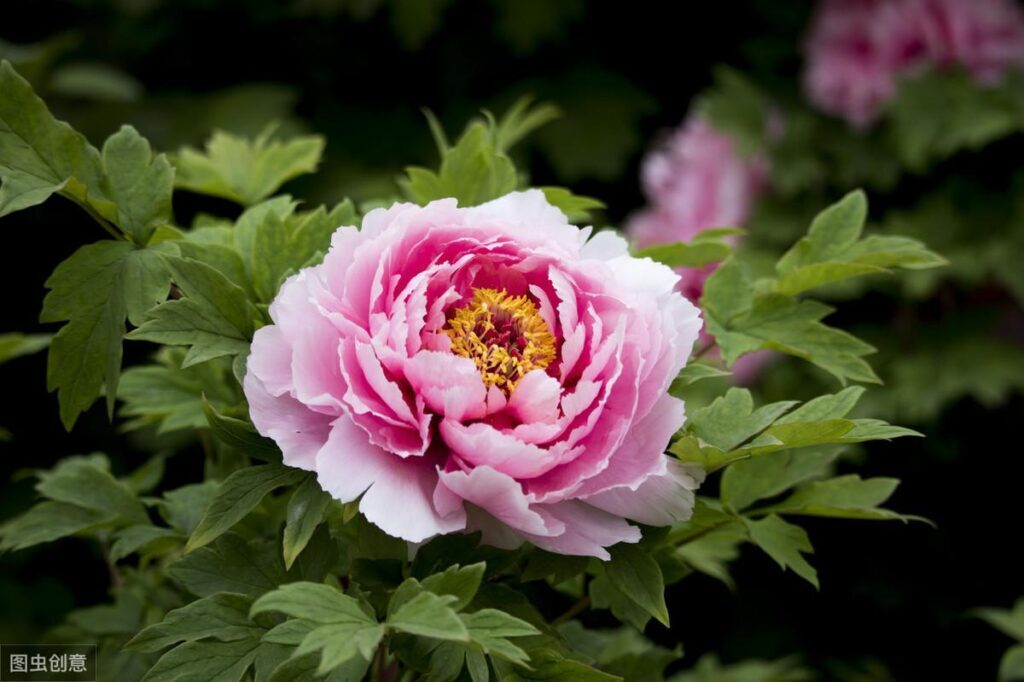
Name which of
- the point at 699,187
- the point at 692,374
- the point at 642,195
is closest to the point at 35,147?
the point at 692,374

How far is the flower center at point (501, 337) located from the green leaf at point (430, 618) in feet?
0.47

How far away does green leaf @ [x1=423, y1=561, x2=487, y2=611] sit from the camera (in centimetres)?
63

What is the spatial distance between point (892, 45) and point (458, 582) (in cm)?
156

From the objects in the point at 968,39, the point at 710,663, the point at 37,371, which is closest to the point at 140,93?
the point at 37,371

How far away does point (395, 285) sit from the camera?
69 cm

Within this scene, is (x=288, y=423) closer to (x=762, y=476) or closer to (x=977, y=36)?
(x=762, y=476)

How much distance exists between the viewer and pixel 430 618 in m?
0.60

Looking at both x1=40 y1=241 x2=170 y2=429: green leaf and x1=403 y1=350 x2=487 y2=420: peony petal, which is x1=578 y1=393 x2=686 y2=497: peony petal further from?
x1=40 y1=241 x2=170 y2=429: green leaf

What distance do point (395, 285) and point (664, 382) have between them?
0.16 m

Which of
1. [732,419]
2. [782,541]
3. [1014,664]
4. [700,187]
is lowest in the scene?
[700,187]

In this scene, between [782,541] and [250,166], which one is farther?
[250,166]

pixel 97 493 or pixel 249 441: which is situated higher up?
pixel 249 441

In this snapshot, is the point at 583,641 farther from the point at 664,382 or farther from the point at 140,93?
the point at 140,93

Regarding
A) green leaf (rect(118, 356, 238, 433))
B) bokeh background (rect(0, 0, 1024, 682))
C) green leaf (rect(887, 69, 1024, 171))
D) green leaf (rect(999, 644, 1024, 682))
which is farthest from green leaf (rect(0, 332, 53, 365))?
green leaf (rect(887, 69, 1024, 171))
